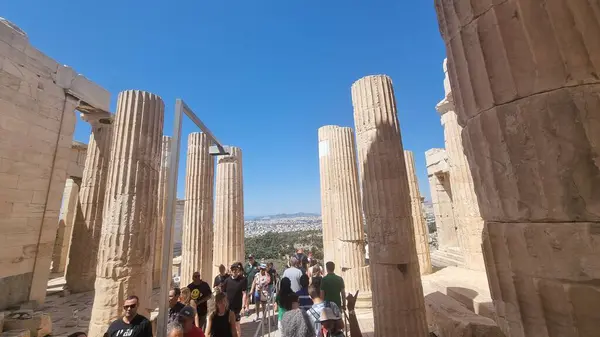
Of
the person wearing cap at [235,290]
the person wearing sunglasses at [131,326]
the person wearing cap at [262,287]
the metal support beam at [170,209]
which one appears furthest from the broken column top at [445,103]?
the person wearing sunglasses at [131,326]

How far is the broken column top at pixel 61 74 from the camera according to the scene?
8180 millimetres

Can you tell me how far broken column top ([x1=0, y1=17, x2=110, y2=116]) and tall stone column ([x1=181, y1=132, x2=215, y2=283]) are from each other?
3.93 m

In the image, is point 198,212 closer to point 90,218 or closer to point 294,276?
point 90,218

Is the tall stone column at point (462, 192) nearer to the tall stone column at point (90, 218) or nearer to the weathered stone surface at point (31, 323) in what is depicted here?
the weathered stone surface at point (31, 323)

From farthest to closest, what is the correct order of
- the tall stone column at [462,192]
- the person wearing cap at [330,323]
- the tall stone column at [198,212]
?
1. the tall stone column at [198,212]
2. the tall stone column at [462,192]
3. the person wearing cap at [330,323]

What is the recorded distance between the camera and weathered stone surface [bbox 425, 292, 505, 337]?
14.7 ft

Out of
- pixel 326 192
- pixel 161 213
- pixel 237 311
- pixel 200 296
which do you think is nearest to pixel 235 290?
pixel 237 311

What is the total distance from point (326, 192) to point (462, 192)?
5.76 metres

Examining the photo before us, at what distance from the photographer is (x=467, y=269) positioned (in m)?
10.7

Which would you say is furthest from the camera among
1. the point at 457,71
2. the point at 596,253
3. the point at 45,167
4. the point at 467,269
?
the point at 467,269

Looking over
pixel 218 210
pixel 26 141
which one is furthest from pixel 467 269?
pixel 26 141

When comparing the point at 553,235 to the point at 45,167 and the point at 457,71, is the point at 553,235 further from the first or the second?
the point at 45,167

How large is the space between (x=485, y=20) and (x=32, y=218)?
477 inches

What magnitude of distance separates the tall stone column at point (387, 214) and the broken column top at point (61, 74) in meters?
10.4
